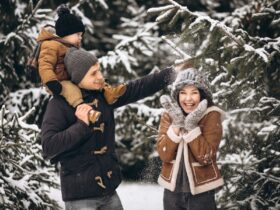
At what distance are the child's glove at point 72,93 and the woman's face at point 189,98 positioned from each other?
819 mm

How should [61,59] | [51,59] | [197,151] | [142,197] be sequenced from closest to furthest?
[197,151] < [51,59] < [61,59] < [142,197]

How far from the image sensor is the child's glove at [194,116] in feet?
13.4

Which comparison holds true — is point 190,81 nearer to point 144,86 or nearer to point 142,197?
point 144,86

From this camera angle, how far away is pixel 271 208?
545 cm

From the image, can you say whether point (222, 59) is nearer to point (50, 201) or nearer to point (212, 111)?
point (212, 111)

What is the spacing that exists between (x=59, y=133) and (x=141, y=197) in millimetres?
5236

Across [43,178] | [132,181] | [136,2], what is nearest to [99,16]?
[136,2]

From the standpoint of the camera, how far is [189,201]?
416 cm

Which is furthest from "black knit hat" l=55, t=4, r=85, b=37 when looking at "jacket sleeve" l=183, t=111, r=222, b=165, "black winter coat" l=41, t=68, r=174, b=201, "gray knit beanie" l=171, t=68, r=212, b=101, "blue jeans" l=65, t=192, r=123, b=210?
"blue jeans" l=65, t=192, r=123, b=210

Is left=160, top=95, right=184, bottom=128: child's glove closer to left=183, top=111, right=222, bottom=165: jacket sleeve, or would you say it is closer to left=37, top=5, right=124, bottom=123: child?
left=183, top=111, right=222, bottom=165: jacket sleeve

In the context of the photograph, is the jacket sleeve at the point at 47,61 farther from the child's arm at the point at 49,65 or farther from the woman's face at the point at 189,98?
the woman's face at the point at 189,98

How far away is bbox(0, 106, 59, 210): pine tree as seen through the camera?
5547 mm

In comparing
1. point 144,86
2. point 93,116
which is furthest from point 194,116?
point 93,116

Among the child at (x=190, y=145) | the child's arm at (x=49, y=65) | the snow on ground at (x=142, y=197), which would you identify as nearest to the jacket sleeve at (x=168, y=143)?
the child at (x=190, y=145)
